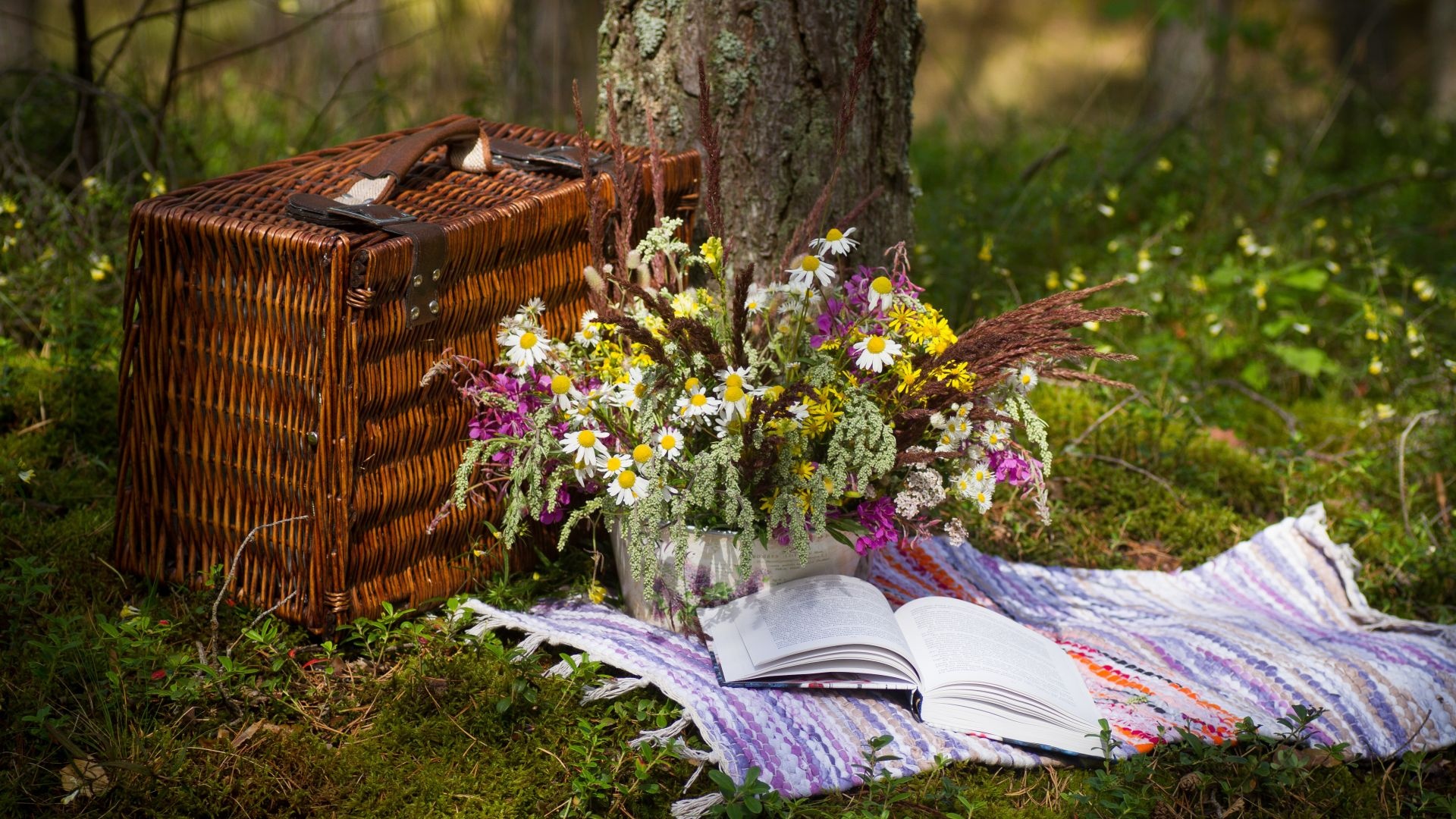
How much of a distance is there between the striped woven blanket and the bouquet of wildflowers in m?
0.22

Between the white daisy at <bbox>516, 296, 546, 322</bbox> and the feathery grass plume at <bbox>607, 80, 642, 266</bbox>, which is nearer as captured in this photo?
the feathery grass plume at <bbox>607, 80, 642, 266</bbox>

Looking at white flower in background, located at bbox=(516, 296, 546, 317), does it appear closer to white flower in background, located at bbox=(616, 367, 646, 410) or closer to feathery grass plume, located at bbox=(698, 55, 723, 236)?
white flower in background, located at bbox=(616, 367, 646, 410)

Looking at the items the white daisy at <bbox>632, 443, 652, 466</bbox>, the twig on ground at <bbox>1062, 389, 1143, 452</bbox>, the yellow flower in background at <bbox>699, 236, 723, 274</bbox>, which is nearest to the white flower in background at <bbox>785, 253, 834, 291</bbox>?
the yellow flower in background at <bbox>699, 236, 723, 274</bbox>

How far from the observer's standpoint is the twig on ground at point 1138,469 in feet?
9.87

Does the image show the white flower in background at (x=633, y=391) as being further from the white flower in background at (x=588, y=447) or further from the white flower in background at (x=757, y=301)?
the white flower in background at (x=757, y=301)

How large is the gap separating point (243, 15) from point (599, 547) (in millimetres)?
10769

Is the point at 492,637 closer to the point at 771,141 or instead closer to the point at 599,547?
the point at 599,547

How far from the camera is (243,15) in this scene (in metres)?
11.4

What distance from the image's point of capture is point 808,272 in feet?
6.72

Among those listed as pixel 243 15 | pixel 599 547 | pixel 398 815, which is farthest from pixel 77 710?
pixel 243 15

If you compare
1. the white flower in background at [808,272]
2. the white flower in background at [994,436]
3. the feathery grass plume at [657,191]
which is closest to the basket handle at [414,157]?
the feathery grass plume at [657,191]

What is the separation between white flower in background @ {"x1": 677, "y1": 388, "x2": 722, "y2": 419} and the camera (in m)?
1.98

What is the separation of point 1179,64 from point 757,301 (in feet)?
18.5

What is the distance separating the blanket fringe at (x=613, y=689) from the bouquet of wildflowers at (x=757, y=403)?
19cm
